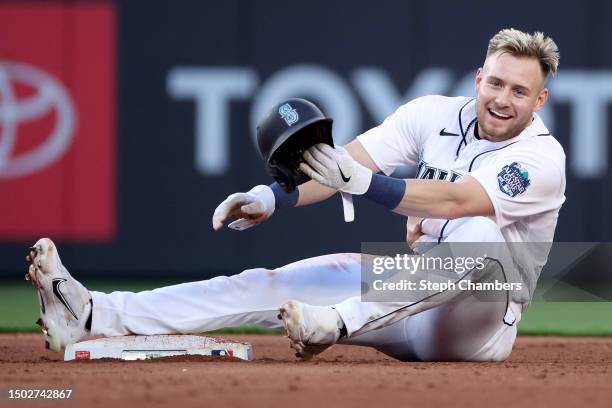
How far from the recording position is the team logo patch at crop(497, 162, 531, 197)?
4.29 meters

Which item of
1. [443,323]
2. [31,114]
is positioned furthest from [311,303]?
[31,114]

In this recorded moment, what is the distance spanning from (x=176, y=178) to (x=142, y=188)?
10.4 inches

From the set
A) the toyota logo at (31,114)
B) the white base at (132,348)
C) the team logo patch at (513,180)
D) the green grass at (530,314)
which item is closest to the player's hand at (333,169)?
the team logo patch at (513,180)

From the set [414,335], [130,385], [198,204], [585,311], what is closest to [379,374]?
[414,335]

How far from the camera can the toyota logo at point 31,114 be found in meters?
8.70

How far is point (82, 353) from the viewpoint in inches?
179

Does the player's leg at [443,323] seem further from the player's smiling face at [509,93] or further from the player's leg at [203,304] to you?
the player's smiling face at [509,93]

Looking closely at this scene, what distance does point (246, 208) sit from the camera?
4500 mm

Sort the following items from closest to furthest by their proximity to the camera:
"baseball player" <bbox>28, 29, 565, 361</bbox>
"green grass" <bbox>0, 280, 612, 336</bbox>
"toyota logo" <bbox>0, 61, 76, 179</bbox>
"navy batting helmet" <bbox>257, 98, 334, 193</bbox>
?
"navy batting helmet" <bbox>257, 98, 334, 193</bbox>
"baseball player" <bbox>28, 29, 565, 361</bbox>
"green grass" <bbox>0, 280, 612, 336</bbox>
"toyota logo" <bbox>0, 61, 76, 179</bbox>

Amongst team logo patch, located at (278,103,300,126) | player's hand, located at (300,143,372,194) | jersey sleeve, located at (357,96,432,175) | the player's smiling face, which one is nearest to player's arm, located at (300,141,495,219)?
player's hand, located at (300,143,372,194)

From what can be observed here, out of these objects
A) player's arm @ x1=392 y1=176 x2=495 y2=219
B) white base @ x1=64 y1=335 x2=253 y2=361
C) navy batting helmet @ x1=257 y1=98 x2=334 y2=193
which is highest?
navy batting helmet @ x1=257 y1=98 x2=334 y2=193

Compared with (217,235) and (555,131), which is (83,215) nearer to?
(217,235)

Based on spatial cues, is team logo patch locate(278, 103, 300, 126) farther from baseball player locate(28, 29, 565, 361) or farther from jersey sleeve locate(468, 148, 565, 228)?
jersey sleeve locate(468, 148, 565, 228)

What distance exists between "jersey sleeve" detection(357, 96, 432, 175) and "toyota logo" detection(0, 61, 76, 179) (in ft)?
14.1
